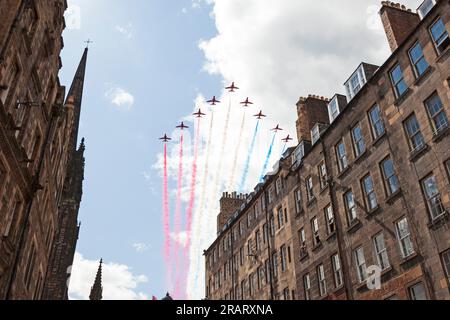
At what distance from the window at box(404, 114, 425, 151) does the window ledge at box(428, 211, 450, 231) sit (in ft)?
12.2

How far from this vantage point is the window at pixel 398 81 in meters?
22.9

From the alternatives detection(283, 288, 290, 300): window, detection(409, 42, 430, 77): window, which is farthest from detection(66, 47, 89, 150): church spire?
detection(409, 42, 430, 77): window

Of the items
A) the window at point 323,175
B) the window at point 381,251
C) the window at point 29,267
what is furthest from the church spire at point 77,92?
the window at point 381,251

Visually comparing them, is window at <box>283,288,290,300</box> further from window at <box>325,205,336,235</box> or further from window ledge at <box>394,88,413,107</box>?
window ledge at <box>394,88,413,107</box>

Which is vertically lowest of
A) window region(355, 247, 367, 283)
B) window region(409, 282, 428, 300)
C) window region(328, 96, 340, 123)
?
window region(409, 282, 428, 300)

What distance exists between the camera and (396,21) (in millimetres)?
25906

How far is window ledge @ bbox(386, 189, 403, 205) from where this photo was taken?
21511 mm

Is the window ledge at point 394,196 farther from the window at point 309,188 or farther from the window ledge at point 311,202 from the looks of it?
the window at point 309,188

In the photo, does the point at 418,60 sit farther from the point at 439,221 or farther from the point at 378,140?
the point at 439,221

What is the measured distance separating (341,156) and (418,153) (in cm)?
733

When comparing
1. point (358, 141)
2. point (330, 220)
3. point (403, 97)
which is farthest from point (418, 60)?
point (330, 220)

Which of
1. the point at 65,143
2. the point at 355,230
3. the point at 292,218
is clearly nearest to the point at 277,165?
the point at 292,218
